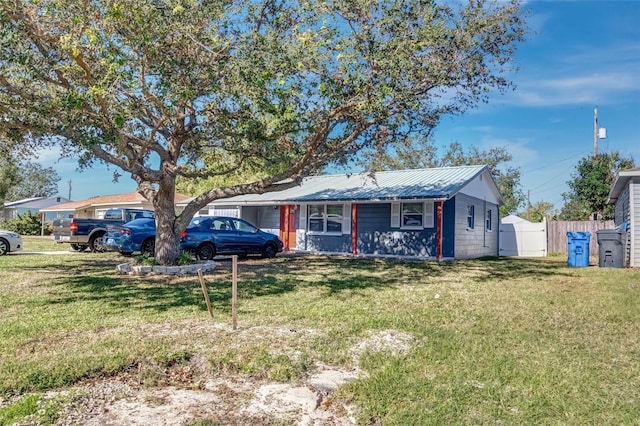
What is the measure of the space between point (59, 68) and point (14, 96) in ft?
7.17

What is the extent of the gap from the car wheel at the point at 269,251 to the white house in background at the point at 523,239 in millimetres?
11529

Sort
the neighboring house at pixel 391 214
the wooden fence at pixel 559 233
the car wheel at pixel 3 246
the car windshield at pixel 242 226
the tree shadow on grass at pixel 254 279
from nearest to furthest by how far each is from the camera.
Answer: the tree shadow on grass at pixel 254 279 → the car windshield at pixel 242 226 → the car wheel at pixel 3 246 → the neighboring house at pixel 391 214 → the wooden fence at pixel 559 233

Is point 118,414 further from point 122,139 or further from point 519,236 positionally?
point 519,236

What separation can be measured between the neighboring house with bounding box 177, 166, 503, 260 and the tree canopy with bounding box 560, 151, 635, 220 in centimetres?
797

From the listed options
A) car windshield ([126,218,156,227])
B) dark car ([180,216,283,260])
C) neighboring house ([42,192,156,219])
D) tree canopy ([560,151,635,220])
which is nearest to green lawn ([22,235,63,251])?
car windshield ([126,218,156,227])

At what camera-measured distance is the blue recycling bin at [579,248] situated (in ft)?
48.9

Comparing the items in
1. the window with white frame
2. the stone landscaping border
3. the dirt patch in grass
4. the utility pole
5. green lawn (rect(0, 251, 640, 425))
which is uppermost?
the utility pole

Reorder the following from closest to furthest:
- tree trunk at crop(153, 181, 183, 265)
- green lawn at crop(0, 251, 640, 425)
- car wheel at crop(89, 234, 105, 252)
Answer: green lawn at crop(0, 251, 640, 425) → tree trunk at crop(153, 181, 183, 265) → car wheel at crop(89, 234, 105, 252)

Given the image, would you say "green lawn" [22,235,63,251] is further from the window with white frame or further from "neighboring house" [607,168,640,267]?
"neighboring house" [607,168,640,267]

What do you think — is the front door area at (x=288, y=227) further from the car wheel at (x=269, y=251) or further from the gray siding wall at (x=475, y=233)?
the gray siding wall at (x=475, y=233)

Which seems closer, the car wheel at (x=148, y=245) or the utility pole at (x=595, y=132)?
the car wheel at (x=148, y=245)

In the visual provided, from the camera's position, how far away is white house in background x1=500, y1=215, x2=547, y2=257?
21266 millimetres

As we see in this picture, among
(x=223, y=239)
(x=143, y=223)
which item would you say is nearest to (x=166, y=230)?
(x=223, y=239)

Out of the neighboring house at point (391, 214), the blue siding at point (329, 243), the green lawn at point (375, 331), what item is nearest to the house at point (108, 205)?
the neighboring house at point (391, 214)
